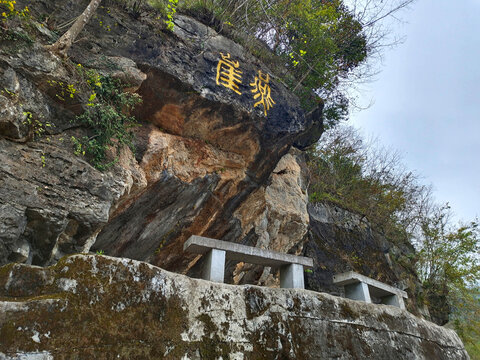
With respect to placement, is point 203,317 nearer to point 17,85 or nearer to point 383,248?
point 17,85

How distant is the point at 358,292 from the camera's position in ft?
17.4

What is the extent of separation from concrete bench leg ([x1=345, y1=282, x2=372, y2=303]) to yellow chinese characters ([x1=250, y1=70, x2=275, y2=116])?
3.94 metres

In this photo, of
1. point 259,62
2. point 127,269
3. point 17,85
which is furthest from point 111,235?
point 259,62

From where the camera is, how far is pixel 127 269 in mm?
2686

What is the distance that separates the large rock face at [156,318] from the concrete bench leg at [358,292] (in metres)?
1.19

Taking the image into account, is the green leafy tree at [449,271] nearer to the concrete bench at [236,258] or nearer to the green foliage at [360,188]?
the green foliage at [360,188]

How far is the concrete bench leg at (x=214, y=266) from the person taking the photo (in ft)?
12.8

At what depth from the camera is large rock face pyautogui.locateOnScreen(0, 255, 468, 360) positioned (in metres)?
2.17

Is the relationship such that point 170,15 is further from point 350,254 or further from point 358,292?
point 350,254

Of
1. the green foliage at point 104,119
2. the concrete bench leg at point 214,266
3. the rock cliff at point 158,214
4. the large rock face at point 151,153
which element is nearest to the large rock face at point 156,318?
the rock cliff at point 158,214

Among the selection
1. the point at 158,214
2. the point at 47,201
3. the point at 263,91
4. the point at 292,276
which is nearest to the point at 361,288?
the point at 292,276

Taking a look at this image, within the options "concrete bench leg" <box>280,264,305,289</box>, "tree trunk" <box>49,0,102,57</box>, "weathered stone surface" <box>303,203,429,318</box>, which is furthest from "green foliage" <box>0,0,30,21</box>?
"weathered stone surface" <box>303,203,429,318</box>

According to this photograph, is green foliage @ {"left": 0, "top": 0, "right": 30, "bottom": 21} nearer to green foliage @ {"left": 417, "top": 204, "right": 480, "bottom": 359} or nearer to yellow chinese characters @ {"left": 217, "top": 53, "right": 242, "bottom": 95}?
yellow chinese characters @ {"left": 217, "top": 53, "right": 242, "bottom": 95}

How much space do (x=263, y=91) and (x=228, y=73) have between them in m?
0.97
